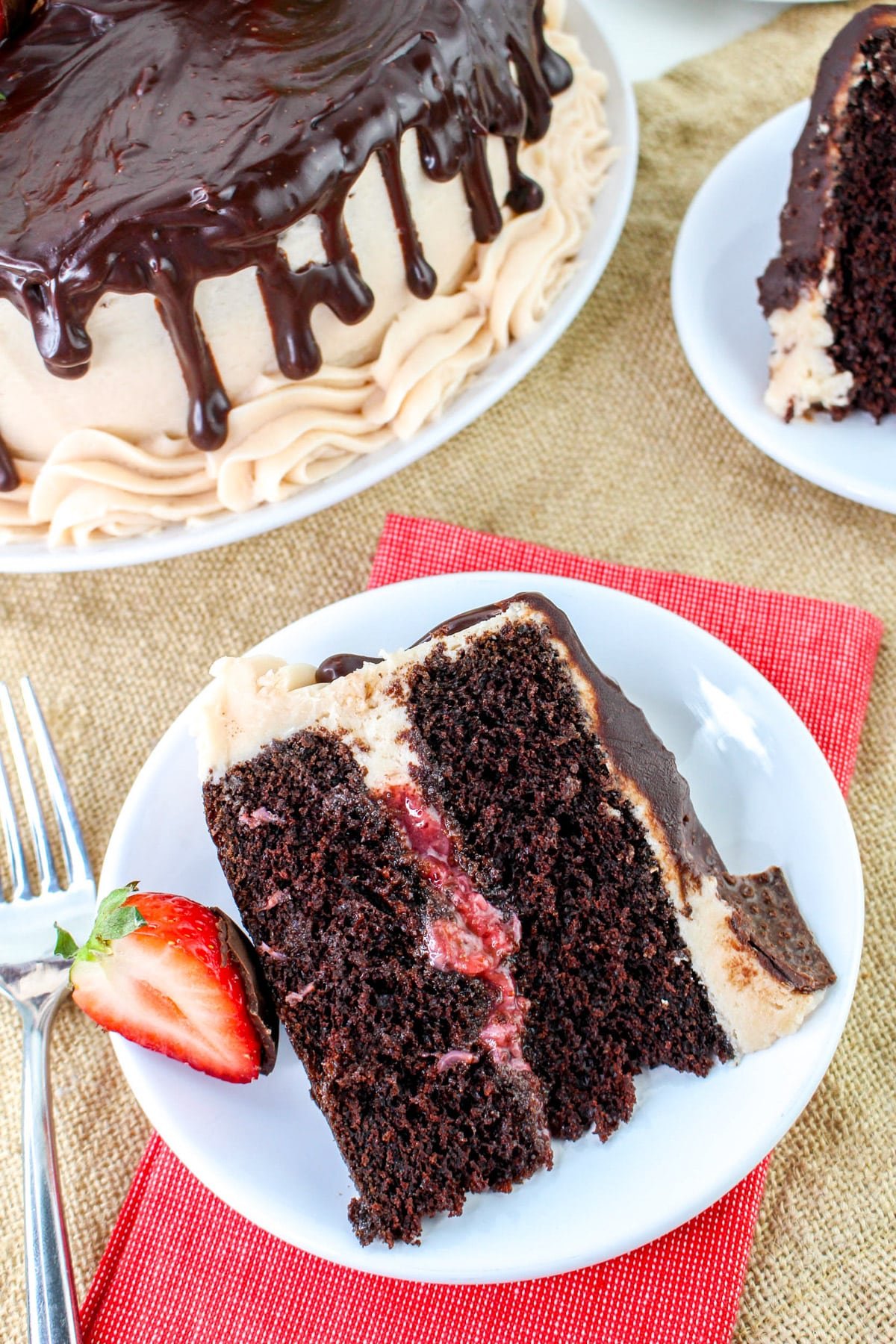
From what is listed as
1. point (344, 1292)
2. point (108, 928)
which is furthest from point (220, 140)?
point (344, 1292)

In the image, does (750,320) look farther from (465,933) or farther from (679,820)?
(465,933)

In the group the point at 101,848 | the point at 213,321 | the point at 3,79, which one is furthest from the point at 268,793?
the point at 3,79

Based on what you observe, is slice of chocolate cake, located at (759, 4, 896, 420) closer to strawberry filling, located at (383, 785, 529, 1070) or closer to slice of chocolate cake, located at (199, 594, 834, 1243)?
slice of chocolate cake, located at (199, 594, 834, 1243)

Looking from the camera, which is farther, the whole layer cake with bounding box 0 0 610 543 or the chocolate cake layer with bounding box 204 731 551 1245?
the whole layer cake with bounding box 0 0 610 543

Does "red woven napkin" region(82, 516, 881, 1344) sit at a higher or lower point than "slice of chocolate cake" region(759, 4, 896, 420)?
lower


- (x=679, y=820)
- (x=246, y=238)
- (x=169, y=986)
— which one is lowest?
(x=679, y=820)

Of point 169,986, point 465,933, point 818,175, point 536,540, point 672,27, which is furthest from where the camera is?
point 672,27

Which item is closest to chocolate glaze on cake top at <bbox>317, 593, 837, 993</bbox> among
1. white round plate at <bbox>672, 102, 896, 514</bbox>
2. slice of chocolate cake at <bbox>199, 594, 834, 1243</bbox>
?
slice of chocolate cake at <bbox>199, 594, 834, 1243</bbox>
